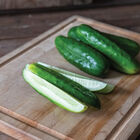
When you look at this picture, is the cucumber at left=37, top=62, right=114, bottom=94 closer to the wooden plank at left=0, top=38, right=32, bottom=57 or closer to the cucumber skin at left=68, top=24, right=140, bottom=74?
the cucumber skin at left=68, top=24, right=140, bottom=74

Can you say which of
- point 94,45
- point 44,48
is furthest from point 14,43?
point 94,45

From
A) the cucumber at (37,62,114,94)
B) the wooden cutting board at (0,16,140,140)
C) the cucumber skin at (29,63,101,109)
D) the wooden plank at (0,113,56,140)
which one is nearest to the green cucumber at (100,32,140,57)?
the wooden cutting board at (0,16,140,140)

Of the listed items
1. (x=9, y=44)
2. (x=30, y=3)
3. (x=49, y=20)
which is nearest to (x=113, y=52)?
(x=9, y=44)

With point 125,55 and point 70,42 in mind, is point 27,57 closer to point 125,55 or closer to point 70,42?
point 70,42

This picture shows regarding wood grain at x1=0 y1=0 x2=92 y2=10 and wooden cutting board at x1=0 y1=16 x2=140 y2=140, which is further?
wood grain at x1=0 y1=0 x2=92 y2=10

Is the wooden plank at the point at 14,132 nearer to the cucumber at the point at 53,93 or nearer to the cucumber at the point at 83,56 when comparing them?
the cucumber at the point at 53,93

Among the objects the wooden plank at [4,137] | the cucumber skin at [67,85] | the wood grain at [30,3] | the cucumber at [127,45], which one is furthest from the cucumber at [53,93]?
the wood grain at [30,3]
